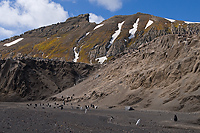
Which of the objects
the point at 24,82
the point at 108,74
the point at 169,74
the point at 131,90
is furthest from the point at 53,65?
the point at 169,74

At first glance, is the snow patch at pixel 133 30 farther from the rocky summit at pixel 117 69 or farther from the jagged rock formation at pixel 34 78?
the jagged rock formation at pixel 34 78

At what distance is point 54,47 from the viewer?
149m

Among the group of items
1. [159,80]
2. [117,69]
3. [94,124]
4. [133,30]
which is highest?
[133,30]

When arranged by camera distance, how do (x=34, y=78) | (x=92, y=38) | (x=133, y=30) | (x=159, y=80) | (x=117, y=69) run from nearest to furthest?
1. (x=159, y=80)
2. (x=117, y=69)
3. (x=34, y=78)
4. (x=133, y=30)
5. (x=92, y=38)

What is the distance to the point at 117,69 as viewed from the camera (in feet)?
186

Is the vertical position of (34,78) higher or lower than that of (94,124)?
higher

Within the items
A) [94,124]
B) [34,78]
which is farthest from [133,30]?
[94,124]

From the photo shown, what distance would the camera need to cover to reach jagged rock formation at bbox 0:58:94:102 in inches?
2655

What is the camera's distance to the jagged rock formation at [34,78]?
6744cm

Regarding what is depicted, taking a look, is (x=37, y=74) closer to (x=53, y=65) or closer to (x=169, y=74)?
(x=53, y=65)

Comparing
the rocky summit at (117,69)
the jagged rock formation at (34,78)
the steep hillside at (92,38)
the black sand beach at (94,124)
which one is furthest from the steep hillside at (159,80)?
the steep hillside at (92,38)

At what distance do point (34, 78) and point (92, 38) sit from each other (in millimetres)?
77613

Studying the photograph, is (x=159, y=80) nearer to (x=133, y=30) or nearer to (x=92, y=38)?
(x=133, y=30)

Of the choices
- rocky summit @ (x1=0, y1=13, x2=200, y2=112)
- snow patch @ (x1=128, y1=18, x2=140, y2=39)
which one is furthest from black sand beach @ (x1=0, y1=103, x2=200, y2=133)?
snow patch @ (x1=128, y1=18, x2=140, y2=39)
